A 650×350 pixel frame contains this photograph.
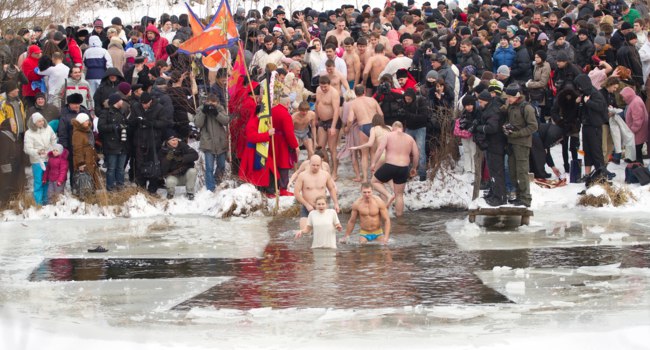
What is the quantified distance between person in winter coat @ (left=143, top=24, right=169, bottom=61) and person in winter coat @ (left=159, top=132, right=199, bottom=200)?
4810 millimetres

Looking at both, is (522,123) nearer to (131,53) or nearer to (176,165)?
(176,165)

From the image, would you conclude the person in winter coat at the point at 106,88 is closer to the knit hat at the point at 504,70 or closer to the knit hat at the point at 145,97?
the knit hat at the point at 145,97

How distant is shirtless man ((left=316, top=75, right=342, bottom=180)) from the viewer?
19969mm

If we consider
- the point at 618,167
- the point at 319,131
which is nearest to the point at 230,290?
the point at 319,131

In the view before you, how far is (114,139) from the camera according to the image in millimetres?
19000

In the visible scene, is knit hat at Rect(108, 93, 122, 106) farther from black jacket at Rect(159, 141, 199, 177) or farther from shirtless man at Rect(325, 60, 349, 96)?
shirtless man at Rect(325, 60, 349, 96)

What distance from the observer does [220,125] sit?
64.1ft

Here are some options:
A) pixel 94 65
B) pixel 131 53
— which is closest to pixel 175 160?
pixel 94 65

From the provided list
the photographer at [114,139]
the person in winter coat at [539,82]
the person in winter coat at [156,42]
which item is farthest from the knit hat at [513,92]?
the person in winter coat at [156,42]

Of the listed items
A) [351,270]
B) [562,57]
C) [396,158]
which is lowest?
[351,270]

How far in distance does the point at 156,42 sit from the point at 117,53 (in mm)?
1419

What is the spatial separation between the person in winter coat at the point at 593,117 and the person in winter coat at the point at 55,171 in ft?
29.2

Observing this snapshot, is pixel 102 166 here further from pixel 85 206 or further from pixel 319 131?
pixel 319 131

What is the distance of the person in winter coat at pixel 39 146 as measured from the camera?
1867 centimetres
